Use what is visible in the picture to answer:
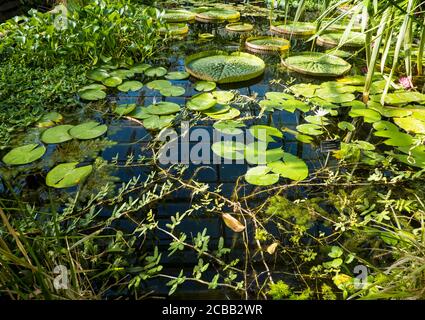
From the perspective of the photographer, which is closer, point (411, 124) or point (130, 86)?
point (411, 124)

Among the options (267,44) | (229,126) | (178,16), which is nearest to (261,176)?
(229,126)

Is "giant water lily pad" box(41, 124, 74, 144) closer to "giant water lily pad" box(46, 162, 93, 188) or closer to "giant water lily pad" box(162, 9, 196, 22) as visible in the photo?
"giant water lily pad" box(46, 162, 93, 188)

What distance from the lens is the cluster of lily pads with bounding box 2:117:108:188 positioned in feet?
4.76

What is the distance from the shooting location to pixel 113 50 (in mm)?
2744

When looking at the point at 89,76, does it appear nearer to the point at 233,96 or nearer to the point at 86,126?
the point at 86,126

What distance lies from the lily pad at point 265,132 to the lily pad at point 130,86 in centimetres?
94

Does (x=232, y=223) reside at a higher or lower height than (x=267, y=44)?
lower

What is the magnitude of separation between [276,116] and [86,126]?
3.70 ft

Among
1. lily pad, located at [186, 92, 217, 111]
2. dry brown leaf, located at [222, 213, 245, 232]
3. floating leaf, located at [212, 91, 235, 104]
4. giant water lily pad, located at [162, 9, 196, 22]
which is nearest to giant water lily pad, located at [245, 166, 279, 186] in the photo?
dry brown leaf, located at [222, 213, 245, 232]

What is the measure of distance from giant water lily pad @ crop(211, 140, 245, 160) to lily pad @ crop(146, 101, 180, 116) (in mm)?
462

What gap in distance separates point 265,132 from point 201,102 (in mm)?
526

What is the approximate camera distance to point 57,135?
1.74 metres

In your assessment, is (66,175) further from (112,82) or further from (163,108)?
(112,82)
